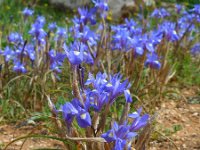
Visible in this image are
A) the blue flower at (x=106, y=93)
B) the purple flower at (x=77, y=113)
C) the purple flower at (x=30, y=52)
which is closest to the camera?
the purple flower at (x=77, y=113)

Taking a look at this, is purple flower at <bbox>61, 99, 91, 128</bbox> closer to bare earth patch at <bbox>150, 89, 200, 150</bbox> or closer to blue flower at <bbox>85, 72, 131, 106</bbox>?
blue flower at <bbox>85, 72, 131, 106</bbox>

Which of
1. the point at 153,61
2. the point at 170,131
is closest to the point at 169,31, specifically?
the point at 153,61

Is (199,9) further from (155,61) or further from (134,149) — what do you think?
(134,149)

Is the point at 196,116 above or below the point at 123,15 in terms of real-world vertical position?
below

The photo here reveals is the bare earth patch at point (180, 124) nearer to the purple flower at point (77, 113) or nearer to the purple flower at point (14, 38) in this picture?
the purple flower at point (77, 113)

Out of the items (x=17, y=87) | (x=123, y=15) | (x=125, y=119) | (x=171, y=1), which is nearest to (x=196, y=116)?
(x=17, y=87)

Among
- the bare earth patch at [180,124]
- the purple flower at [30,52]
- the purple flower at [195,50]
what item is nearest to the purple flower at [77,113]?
the bare earth patch at [180,124]

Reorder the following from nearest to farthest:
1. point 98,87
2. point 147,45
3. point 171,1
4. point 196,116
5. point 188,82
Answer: point 98,87 → point 147,45 → point 196,116 → point 188,82 → point 171,1

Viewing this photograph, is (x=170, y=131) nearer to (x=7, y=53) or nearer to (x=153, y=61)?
(x=153, y=61)
